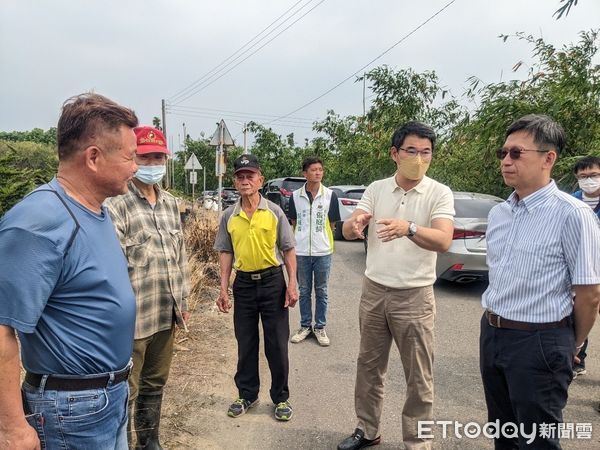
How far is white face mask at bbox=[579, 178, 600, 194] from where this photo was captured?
4008mm

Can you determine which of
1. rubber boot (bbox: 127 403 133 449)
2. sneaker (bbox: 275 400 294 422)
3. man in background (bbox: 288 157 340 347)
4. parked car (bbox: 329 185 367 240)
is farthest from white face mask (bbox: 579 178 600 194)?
parked car (bbox: 329 185 367 240)

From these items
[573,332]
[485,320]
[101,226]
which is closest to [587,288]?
[573,332]

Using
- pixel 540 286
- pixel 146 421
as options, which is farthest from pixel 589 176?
pixel 146 421

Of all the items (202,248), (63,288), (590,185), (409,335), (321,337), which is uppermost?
(590,185)

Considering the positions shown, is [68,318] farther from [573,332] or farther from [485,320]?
[573,332]

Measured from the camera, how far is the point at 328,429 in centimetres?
312

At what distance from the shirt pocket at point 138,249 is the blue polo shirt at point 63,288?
2.53ft

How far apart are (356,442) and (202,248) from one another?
200 inches

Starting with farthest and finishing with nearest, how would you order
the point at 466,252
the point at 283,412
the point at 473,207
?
the point at 473,207, the point at 466,252, the point at 283,412

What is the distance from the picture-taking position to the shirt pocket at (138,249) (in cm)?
253

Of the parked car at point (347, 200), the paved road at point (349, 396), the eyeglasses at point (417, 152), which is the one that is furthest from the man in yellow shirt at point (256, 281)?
the parked car at point (347, 200)

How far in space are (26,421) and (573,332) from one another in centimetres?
226

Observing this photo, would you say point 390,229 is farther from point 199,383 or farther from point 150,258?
point 199,383

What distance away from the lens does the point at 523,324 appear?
206cm
